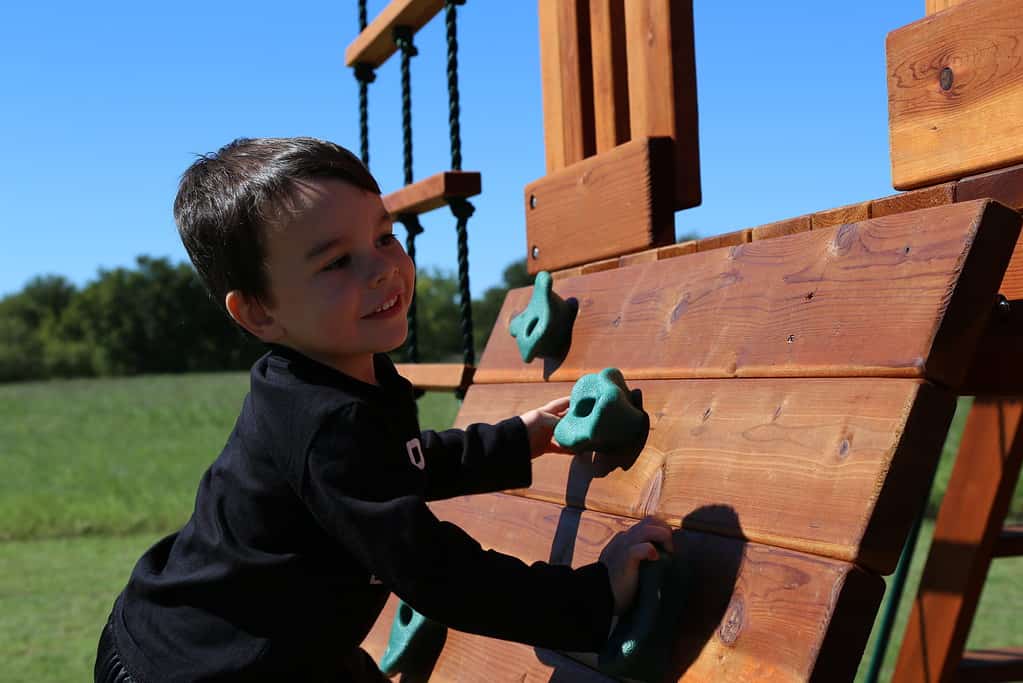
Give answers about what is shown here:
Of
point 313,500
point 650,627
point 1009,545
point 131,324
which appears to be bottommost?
point 1009,545

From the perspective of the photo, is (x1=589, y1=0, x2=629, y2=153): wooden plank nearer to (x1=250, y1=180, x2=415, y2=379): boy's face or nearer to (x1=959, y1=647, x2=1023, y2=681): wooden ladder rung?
(x1=250, y1=180, x2=415, y2=379): boy's face

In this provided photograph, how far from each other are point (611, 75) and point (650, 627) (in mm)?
1476

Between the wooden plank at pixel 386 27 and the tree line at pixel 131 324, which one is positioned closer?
the wooden plank at pixel 386 27

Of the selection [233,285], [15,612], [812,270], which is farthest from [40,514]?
[812,270]

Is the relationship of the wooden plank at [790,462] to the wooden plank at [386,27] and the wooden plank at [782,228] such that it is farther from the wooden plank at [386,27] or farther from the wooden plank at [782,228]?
the wooden plank at [386,27]

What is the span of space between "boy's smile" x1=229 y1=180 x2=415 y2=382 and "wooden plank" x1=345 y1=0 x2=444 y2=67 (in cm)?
181

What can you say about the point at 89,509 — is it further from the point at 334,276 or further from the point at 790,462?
the point at 790,462

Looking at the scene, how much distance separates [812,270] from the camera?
1607mm

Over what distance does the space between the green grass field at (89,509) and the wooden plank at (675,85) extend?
146 inches

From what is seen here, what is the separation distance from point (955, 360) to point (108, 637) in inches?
56.4

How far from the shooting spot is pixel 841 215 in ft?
5.41

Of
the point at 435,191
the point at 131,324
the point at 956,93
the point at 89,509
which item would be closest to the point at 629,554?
the point at 956,93

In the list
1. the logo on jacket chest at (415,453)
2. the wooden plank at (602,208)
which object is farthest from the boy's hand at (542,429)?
the wooden plank at (602,208)

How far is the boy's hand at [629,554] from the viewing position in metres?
1.57
